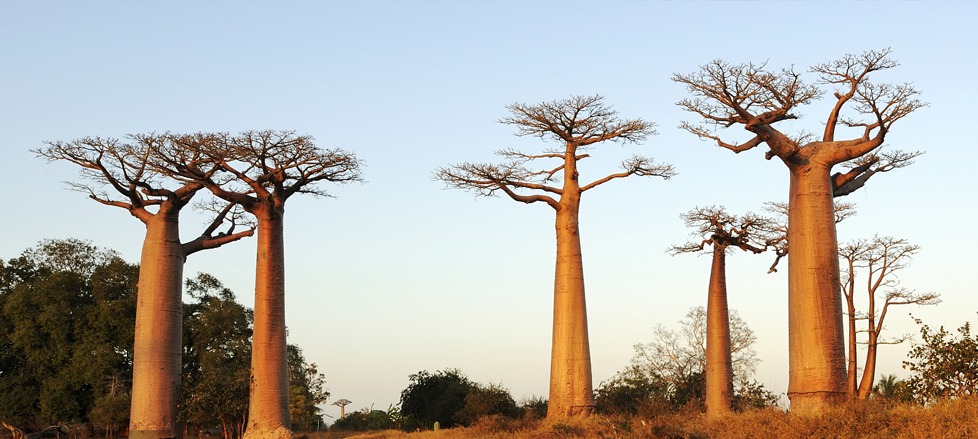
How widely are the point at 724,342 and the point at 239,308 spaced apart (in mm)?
12823

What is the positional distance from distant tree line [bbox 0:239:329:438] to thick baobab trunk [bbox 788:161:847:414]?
1212 centimetres

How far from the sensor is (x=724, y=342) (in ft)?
62.0

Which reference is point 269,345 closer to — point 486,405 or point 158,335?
point 158,335

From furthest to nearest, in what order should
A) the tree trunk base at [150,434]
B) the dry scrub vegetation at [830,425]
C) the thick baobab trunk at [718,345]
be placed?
1. the thick baobab trunk at [718,345]
2. the tree trunk base at [150,434]
3. the dry scrub vegetation at [830,425]

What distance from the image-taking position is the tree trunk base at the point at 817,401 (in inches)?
466

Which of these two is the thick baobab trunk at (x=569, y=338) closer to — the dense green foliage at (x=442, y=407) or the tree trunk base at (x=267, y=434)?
the dense green foliage at (x=442, y=407)

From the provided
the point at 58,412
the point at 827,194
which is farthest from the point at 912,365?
the point at 58,412

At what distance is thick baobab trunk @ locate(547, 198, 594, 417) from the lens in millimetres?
16203

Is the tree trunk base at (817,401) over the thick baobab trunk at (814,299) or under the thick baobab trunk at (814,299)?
under

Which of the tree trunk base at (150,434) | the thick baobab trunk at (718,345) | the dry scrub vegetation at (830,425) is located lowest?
the tree trunk base at (150,434)

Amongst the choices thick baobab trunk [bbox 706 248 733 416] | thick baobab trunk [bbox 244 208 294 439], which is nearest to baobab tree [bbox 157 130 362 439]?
thick baobab trunk [bbox 244 208 294 439]

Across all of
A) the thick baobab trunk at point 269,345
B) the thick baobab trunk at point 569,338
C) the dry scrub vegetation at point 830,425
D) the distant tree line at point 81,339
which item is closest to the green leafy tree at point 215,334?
the distant tree line at point 81,339

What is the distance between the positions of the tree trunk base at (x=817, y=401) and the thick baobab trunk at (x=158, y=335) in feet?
38.6

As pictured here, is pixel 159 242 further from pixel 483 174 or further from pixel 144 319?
pixel 483 174
